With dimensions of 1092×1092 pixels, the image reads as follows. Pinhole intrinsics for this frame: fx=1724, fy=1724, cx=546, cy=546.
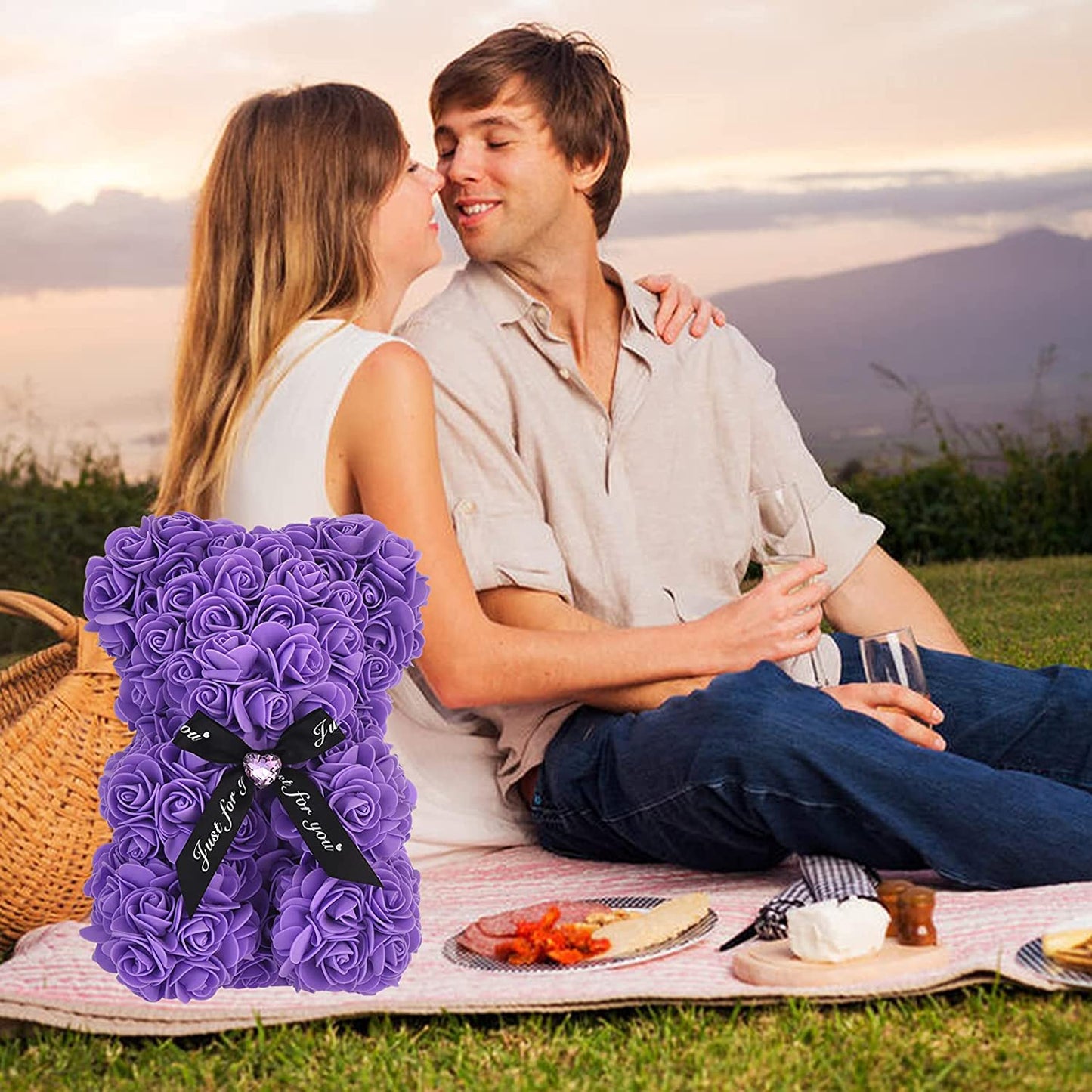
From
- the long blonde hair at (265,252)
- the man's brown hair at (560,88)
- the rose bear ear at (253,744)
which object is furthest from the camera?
the man's brown hair at (560,88)

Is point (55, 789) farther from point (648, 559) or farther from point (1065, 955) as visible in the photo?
point (1065, 955)

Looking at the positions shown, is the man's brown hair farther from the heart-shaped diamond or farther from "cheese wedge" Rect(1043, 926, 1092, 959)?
"cheese wedge" Rect(1043, 926, 1092, 959)

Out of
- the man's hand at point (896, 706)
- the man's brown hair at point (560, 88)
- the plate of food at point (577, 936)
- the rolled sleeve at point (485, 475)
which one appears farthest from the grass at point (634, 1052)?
the man's brown hair at point (560, 88)

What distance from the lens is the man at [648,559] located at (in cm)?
322

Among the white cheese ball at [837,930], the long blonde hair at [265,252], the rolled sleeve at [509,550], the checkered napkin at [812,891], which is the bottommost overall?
the checkered napkin at [812,891]

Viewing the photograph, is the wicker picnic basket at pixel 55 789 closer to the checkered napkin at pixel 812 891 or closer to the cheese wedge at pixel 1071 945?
the checkered napkin at pixel 812 891

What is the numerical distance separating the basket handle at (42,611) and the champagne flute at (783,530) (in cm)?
145

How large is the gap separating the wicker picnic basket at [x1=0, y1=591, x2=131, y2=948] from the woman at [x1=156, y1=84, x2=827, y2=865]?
0.49 metres

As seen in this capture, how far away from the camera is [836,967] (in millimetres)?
2717

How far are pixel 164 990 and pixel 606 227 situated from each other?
2240 millimetres

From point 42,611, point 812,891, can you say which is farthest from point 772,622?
point 42,611

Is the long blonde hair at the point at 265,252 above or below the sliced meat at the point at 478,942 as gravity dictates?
above

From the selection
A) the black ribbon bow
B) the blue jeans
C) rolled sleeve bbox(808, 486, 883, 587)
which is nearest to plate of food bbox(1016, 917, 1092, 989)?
the blue jeans

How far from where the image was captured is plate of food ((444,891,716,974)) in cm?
290
